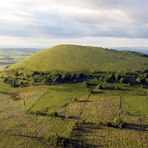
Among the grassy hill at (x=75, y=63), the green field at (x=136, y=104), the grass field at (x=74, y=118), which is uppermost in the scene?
the grassy hill at (x=75, y=63)

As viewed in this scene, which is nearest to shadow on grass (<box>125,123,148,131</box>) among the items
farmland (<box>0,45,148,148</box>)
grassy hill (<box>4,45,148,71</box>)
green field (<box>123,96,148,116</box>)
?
farmland (<box>0,45,148,148</box>)

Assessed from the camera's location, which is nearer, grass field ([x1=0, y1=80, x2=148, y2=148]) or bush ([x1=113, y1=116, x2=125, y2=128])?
grass field ([x1=0, y1=80, x2=148, y2=148])

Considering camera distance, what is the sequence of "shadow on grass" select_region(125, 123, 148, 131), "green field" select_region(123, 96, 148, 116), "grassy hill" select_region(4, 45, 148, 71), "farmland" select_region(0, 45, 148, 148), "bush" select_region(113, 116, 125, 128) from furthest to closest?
"grassy hill" select_region(4, 45, 148, 71) → "green field" select_region(123, 96, 148, 116) → "bush" select_region(113, 116, 125, 128) → "shadow on grass" select_region(125, 123, 148, 131) → "farmland" select_region(0, 45, 148, 148)

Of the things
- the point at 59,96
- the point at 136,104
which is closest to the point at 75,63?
the point at 59,96

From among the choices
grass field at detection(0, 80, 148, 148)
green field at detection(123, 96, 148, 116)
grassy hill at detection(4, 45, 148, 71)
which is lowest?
grass field at detection(0, 80, 148, 148)

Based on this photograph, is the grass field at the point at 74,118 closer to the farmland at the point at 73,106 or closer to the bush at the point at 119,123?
the farmland at the point at 73,106

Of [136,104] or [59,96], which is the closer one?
[136,104]

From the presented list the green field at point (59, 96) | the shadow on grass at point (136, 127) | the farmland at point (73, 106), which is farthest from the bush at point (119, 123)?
the green field at point (59, 96)

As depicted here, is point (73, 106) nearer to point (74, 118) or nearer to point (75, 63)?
point (74, 118)

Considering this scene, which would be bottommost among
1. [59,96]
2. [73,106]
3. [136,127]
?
[136,127]

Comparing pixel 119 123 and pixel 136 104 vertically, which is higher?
pixel 136 104

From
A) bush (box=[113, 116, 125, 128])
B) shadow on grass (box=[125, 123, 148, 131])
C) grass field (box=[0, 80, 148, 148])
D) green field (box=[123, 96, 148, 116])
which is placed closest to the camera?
grass field (box=[0, 80, 148, 148])

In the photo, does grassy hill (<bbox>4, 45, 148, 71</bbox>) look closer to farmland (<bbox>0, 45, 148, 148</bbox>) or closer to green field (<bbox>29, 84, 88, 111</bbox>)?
farmland (<bbox>0, 45, 148, 148</bbox>)

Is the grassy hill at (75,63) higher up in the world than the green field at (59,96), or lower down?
higher up
